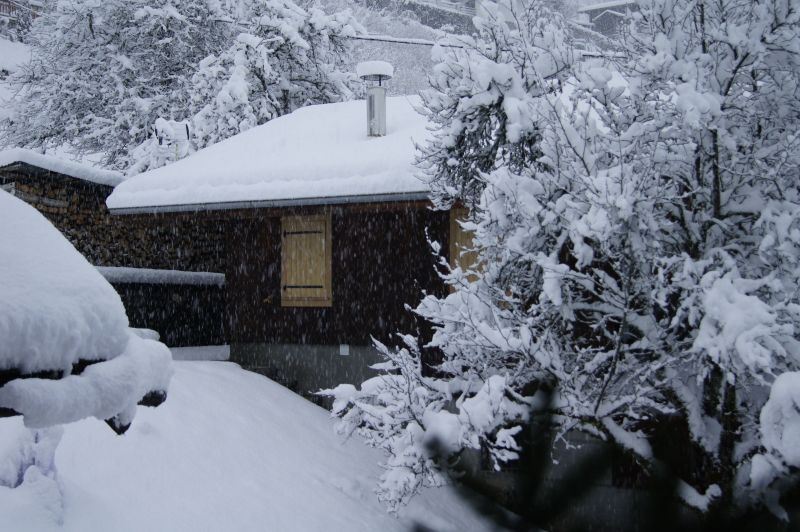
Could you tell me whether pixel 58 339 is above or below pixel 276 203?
above

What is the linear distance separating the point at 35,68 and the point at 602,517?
2566cm

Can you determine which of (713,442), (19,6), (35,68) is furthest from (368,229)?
(19,6)

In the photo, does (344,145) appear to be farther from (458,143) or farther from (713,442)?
(713,442)

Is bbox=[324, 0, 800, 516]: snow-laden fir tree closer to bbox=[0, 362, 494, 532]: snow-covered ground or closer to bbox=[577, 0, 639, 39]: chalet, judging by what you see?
bbox=[0, 362, 494, 532]: snow-covered ground

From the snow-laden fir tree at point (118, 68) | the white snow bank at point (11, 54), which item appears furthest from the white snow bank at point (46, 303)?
the white snow bank at point (11, 54)

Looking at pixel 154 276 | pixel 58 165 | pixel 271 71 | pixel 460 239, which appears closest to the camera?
pixel 460 239

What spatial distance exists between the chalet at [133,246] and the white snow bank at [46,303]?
9413mm

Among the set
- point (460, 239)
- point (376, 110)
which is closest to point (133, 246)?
point (376, 110)

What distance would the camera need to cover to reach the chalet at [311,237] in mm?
10516

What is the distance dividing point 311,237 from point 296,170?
1.45 m

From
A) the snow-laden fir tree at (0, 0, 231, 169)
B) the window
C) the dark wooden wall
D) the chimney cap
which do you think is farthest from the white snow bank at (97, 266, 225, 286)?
the snow-laden fir tree at (0, 0, 231, 169)

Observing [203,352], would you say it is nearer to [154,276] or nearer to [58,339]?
[154,276]

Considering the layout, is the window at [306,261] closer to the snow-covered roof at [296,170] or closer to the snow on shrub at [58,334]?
the snow-covered roof at [296,170]

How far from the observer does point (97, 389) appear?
195cm
